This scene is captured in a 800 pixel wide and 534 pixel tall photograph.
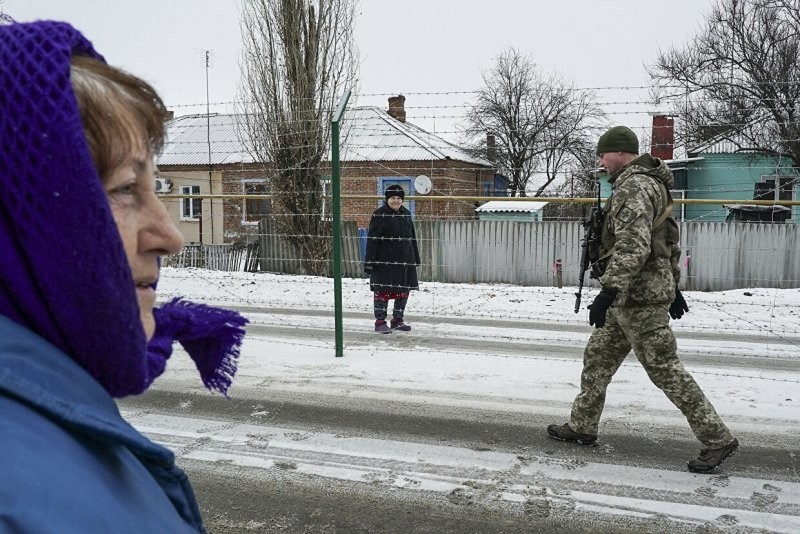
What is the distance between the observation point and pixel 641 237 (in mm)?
4402

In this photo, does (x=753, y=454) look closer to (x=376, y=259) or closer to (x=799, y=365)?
(x=799, y=365)

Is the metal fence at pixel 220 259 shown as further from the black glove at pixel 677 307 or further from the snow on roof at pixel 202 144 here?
the black glove at pixel 677 307

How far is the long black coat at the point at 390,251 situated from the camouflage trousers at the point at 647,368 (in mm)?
4887

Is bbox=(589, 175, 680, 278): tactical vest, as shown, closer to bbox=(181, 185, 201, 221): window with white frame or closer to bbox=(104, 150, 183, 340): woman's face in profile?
bbox=(104, 150, 183, 340): woman's face in profile

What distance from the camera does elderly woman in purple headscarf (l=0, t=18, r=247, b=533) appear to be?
79 centimetres

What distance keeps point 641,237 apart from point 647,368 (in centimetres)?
85

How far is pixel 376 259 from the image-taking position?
9.59m

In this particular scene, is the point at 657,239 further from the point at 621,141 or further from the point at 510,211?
the point at 510,211

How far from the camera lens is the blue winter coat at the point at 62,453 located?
0.73 metres

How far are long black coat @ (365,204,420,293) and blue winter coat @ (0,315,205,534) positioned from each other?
8.49 m

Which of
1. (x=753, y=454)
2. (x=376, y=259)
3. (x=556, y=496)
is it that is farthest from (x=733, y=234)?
(x=556, y=496)

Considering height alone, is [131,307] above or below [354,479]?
above

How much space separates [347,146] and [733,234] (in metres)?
10.5

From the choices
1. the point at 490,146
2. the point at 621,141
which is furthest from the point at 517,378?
the point at 490,146
